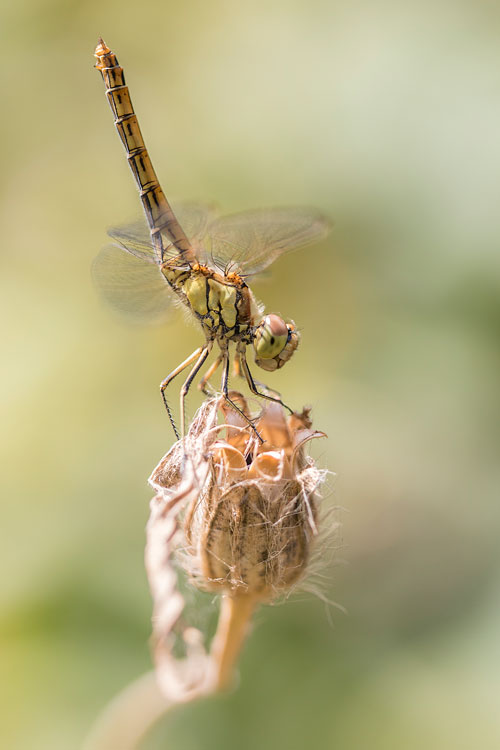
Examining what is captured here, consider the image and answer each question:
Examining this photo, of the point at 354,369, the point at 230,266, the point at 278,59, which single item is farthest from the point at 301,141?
the point at 230,266

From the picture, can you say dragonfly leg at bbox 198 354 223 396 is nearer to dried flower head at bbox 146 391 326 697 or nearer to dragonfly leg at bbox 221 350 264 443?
dragonfly leg at bbox 221 350 264 443

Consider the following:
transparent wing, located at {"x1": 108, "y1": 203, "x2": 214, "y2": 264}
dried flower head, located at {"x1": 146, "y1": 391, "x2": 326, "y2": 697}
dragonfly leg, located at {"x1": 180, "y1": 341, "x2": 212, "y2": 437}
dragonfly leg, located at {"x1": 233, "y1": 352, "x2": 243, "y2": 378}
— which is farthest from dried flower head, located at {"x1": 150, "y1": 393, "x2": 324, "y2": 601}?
transparent wing, located at {"x1": 108, "y1": 203, "x2": 214, "y2": 264}

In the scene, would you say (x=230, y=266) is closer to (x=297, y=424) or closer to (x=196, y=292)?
(x=196, y=292)

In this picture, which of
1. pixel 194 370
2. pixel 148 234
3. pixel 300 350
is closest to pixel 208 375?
pixel 194 370

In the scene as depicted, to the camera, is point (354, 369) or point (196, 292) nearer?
point (196, 292)

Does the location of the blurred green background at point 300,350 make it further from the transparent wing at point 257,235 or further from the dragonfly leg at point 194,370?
the transparent wing at point 257,235

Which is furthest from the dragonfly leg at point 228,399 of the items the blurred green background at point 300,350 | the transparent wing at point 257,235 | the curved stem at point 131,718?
the curved stem at point 131,718

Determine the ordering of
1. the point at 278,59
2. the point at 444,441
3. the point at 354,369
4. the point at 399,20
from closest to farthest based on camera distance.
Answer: the point at 444,441, the point at 354,369, the point at 399,20, the point at 278,59

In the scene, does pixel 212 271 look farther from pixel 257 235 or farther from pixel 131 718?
pixel 131 718
